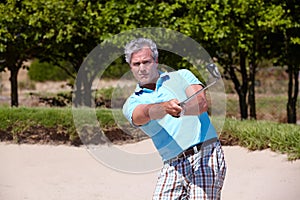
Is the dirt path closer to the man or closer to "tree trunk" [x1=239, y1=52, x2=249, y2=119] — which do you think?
the man

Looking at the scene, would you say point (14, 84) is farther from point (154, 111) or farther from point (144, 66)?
point (154, 111)

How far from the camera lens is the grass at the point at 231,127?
855 centimetres

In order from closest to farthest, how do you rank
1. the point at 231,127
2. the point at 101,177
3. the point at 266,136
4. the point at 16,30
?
the point at 101,177 → the point at 266,136 → the point at 231,127 → the point at 16,30

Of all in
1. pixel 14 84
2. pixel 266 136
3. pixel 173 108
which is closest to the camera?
pixel 173 108

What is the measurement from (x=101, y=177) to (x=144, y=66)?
16.9ft

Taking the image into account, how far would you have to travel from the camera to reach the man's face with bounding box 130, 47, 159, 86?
3.78m

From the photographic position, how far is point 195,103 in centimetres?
352

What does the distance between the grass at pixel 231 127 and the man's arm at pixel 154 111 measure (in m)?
5.02

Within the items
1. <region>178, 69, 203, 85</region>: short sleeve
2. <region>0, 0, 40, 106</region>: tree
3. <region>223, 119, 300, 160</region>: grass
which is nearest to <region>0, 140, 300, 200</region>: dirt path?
<region>223, 119, 300, 160</region>: grass

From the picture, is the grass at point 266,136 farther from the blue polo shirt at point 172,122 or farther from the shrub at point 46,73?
the shrub at point 46,73

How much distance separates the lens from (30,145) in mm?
9891

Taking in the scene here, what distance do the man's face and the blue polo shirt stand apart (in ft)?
0.19

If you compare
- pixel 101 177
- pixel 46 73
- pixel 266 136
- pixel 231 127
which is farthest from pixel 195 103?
pixel 46 73

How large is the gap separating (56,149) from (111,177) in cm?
143
